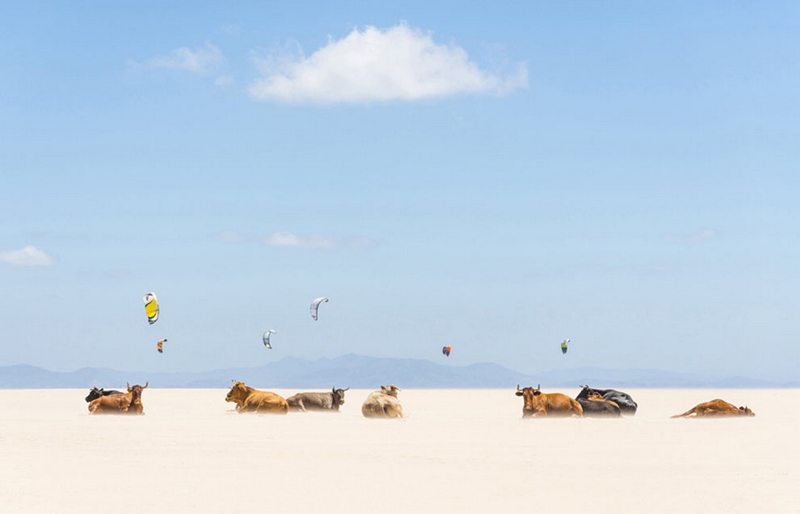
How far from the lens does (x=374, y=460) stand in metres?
17.4

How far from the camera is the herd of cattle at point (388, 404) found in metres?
29.0

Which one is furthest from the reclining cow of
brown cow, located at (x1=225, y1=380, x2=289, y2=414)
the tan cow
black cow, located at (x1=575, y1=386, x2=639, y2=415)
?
brown cow, located at (x1=225, y1=380, x2=289, y2=414)

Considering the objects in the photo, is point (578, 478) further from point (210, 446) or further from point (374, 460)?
point (210, 446)

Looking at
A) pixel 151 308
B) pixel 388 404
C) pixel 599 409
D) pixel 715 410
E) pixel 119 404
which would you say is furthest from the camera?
pixel 151 308

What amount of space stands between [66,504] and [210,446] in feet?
26.4

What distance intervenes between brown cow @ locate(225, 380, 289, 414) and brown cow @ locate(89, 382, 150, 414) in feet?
9.37

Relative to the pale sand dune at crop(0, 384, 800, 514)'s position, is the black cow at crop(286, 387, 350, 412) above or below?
above

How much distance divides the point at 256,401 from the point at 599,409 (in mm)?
10839

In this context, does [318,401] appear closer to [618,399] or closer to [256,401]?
[256,401]

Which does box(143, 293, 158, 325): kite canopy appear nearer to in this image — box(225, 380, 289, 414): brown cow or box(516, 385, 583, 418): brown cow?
box(225, 380, 289, 414): brown cow

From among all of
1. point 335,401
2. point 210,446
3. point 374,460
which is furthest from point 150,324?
point 374,460

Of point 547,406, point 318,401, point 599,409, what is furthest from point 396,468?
point 318,401

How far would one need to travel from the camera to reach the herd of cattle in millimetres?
29016

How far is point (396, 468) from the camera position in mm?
16141
